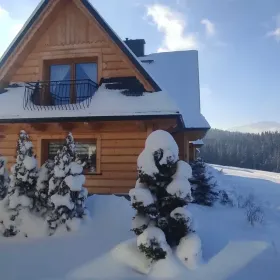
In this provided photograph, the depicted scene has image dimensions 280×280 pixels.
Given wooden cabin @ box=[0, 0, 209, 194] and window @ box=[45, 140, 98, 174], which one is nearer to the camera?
wooden cabin @ box=[0, 0, 209, 194]

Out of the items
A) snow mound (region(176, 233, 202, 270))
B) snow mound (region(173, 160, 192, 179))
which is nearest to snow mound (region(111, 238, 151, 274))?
snow mound (region(176, 233, 202, 270))

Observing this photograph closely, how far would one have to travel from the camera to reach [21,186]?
22.7 ft

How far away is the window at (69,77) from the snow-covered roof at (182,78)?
2.09 m

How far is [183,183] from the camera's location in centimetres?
516

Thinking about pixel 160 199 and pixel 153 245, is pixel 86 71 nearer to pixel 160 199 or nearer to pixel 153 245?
pixel 160 199

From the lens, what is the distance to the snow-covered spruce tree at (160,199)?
4906mm

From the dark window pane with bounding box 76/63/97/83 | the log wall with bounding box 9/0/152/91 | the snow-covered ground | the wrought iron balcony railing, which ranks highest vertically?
the log wall with bounding box 9/0/152/91

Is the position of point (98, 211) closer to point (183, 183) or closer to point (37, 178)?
point (37, 178)

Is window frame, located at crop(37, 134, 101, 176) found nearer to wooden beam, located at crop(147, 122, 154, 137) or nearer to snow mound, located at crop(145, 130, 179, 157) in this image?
wooden beam, located at crop(147, 122, 154, 137)

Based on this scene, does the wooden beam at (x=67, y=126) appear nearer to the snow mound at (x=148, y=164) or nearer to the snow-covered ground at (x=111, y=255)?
the snow-covered ground at (x=111, y=255)

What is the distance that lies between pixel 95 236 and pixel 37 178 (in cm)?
200

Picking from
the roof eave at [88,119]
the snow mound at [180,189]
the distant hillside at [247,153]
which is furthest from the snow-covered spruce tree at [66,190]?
the distant hillside at [247,153]

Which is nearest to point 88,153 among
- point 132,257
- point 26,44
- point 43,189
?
point 43,189

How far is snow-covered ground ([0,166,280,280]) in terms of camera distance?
4648mm
